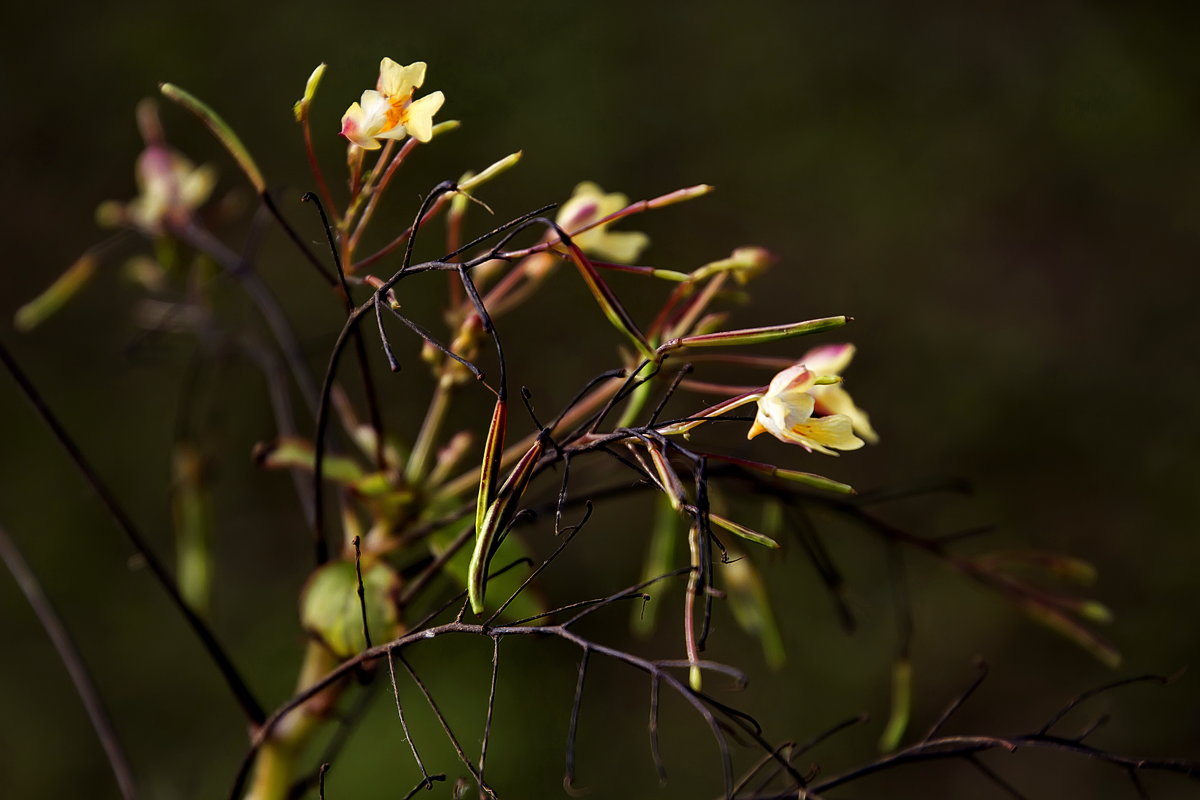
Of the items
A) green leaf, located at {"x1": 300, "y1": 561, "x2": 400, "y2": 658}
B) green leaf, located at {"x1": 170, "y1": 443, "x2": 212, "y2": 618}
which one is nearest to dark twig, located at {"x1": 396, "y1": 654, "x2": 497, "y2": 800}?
green leaf, located at {"x1": 300, "y1": 561, "x2": 400, "y2": 658}

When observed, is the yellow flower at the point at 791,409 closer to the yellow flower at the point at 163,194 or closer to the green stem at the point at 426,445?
the green stem at the point at 426,445

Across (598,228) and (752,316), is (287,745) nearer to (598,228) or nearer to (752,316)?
(598,228)

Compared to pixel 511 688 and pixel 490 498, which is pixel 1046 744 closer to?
pixel 490 498

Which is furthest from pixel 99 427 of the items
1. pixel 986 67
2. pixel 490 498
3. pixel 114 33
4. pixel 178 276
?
pixel 986 67

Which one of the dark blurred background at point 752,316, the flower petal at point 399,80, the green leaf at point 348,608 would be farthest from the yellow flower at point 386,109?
the dark blurred background at point 752,316

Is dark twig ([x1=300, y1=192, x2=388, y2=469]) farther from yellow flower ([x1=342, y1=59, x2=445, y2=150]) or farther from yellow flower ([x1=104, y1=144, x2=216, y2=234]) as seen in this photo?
yellow flower ([x1=104, y1=144, x2=216, y2=234])

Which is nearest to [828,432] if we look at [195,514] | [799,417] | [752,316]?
[799,417]

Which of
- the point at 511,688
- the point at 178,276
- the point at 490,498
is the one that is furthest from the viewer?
the point at 511,688
